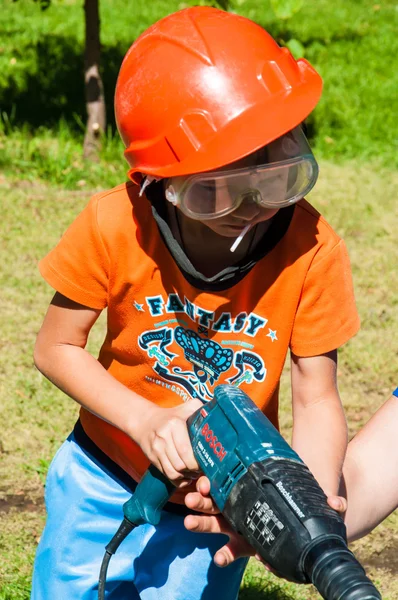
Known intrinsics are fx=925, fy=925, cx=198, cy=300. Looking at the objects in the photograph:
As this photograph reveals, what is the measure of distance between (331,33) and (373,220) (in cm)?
407

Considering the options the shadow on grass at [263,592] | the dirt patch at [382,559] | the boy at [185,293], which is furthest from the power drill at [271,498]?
the dirt patch at [382,559]

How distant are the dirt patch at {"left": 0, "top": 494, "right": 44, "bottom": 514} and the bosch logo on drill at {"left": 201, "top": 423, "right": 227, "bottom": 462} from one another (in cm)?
184

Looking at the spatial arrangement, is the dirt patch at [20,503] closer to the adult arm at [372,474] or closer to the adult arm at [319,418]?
the adult arm at [372,474]

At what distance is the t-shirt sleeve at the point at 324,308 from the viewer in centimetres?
234

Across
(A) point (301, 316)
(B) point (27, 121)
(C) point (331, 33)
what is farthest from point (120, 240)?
(C) point (331, 33)

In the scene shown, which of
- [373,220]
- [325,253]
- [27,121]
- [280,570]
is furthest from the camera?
[27,121]

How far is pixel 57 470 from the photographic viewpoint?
270cm

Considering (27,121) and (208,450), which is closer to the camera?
(208,450)

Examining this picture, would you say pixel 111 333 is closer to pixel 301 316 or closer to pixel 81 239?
pixel 81 239

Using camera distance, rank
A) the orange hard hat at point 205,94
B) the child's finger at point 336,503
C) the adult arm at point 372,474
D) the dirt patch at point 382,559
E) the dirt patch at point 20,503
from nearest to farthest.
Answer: the child's finger at point 336,503
the orange hard hat at point 205,94
the adult arm at point 372,474
the dirt patch at point 382,559
the dirt patch at point 20,503

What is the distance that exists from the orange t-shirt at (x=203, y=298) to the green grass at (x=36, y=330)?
51.3 inches

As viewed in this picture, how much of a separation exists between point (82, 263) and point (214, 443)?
627 millimetres

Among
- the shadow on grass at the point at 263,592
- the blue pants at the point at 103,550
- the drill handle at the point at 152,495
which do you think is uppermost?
the drill handle at the point at 152,495

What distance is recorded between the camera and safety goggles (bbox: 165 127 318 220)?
2.08 meters
